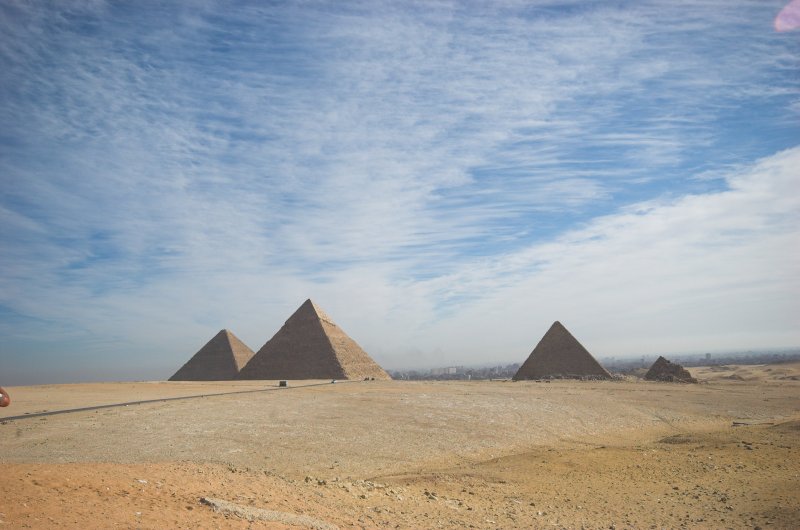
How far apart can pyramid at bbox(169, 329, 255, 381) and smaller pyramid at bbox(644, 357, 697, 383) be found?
39.8m

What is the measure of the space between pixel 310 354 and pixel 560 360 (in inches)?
833

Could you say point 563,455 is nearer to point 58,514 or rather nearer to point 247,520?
point 247,520

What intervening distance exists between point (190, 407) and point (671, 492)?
47.7ft

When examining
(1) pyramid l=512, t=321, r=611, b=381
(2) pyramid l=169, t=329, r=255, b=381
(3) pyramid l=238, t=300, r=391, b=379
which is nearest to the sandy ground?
(3) pyramid l=238, t=300, r=391, b=379

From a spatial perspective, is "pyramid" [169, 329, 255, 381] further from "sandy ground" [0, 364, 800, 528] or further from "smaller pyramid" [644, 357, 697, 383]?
"smaller pyramid" [644, 357, 697, 383]

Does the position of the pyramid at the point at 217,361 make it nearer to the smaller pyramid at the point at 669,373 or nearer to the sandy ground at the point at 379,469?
the sandy ground at the point at 379,469

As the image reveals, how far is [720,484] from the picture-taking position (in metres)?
10.2

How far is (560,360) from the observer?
140 feet

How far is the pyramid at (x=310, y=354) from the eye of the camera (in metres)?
41.4

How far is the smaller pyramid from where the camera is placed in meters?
43.3

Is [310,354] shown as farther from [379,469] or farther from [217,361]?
[379,469]

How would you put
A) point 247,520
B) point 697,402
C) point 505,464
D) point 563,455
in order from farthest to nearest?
1. point 697,402
2. point 563,455
3. point 505,464
4. point 247,520

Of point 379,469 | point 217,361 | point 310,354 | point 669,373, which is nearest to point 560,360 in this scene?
point 669,373

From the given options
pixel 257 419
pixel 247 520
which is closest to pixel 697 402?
pixel 257 419
